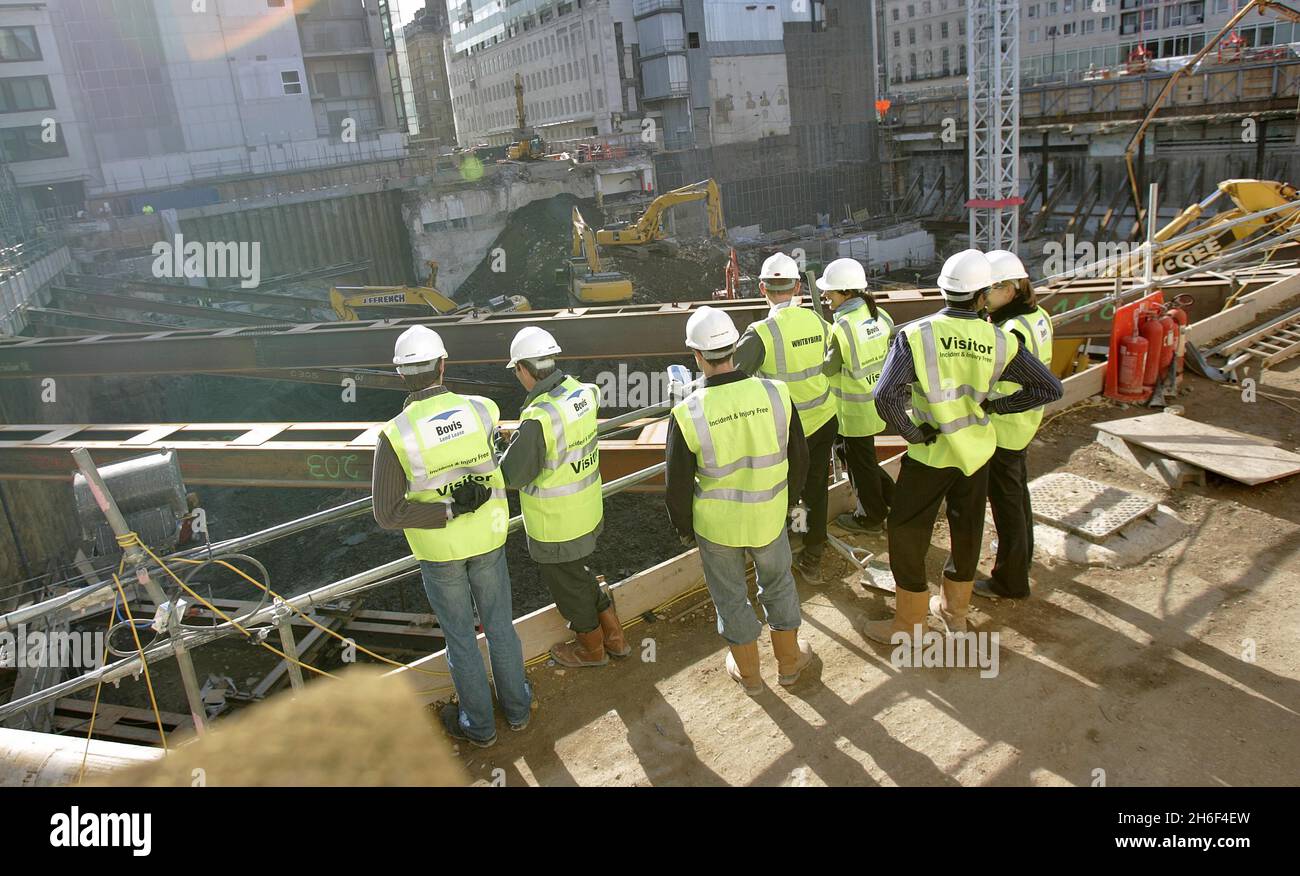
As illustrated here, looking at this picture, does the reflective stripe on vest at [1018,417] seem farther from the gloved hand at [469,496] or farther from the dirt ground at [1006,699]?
the gloved hand at [469,496]

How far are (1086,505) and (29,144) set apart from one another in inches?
1664

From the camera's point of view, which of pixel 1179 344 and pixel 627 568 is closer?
pixel 1179 344

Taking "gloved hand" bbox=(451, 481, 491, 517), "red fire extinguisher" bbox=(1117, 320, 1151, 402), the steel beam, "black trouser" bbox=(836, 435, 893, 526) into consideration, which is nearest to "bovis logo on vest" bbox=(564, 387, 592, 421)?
"gloved hand" bbox=(451, 481, 491, 517)

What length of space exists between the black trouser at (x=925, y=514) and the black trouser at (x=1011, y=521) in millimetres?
276

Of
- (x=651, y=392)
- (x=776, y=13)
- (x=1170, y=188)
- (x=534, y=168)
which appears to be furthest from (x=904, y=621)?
(x=776, y=13)

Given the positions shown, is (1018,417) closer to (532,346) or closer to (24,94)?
(532,346)

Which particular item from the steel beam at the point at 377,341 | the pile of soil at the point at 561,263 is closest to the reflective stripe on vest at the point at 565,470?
the steel beam at the point at 377,341

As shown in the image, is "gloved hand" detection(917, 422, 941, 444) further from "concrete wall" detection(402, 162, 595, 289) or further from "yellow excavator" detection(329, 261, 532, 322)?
"concrete wall" detection(402, 162, 595, 289)

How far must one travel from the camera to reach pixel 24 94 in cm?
3484

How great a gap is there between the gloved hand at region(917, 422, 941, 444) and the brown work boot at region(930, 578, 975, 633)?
840 mm

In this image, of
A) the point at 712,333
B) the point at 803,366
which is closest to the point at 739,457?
the point at 712,333

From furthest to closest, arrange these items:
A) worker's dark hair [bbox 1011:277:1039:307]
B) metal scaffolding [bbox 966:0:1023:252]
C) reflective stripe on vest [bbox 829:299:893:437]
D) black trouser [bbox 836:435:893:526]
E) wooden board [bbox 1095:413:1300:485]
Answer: metal scaffolding [bbox 966:0:1023:252] < wooden board [bbox 1095:413:1300:485] < black trouser [bbox 836:435:893:526] < reflective stripe on vest [bbox 829:299:893:437] < worker's dark hair [bbox 1011:277:1039:307]

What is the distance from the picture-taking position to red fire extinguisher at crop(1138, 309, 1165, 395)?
7266 mm

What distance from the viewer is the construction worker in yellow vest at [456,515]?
3736mm
